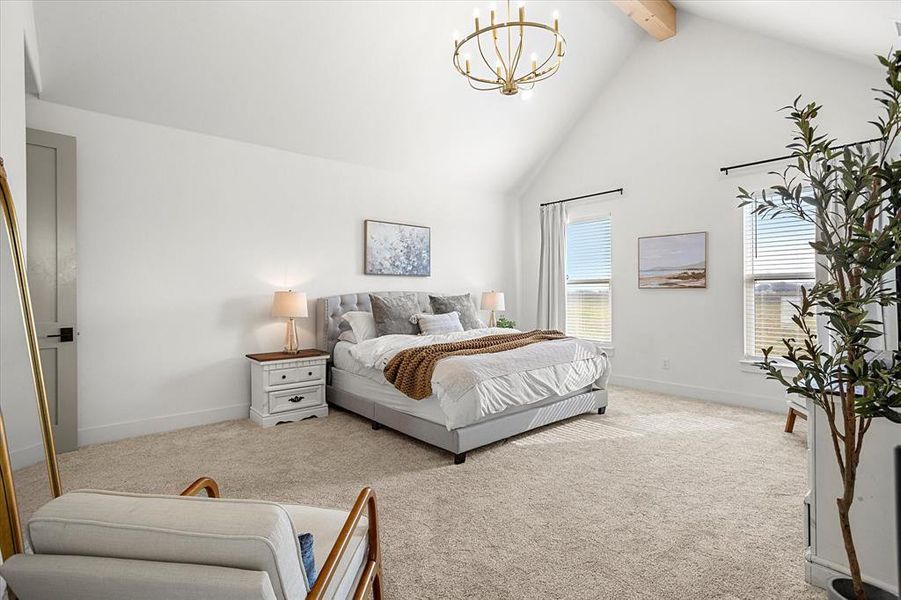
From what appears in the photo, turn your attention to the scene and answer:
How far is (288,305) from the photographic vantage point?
4203 millimetres

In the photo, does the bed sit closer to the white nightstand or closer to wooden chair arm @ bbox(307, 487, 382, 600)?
the white nightstand

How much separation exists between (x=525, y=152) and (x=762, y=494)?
15.5ft

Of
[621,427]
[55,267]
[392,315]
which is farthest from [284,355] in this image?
[621,427]

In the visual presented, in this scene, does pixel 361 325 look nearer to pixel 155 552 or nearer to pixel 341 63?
pixel 341 63

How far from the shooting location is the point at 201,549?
0.87 metres

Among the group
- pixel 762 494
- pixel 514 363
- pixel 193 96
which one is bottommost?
pixel 762 494

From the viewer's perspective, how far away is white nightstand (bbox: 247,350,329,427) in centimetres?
405

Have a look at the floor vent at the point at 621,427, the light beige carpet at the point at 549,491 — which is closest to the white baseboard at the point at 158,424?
the light beige carpet at the point at 549,491

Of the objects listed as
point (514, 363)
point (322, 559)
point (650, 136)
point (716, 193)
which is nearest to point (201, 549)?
point (322, 559)

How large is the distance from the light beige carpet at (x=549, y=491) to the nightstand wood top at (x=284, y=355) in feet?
1.95

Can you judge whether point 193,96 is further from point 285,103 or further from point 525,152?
point 525,152

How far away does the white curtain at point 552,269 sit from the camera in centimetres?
618

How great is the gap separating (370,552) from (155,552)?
0.86 meters

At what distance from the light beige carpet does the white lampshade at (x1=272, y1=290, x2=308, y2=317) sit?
998 millimetres
